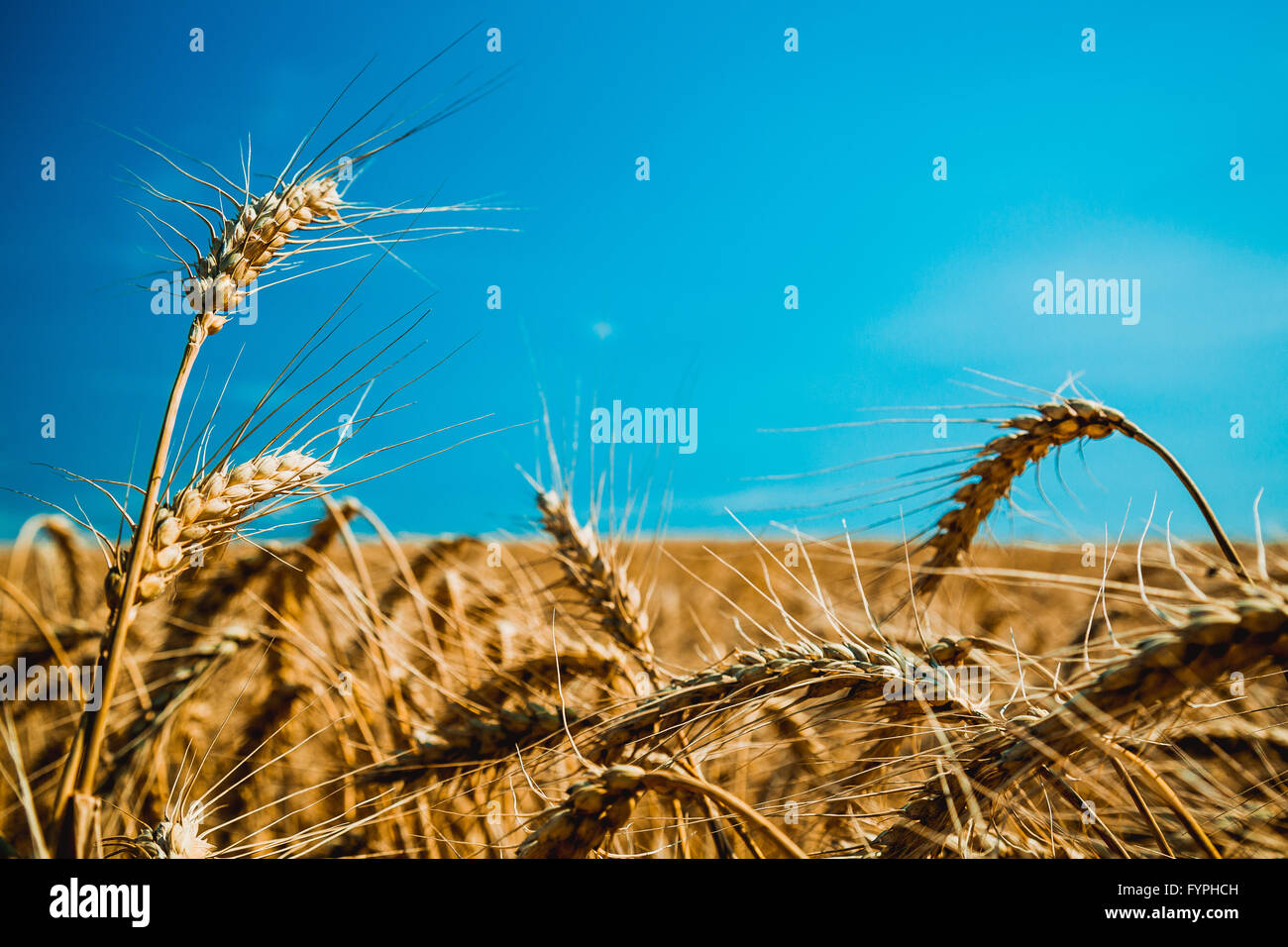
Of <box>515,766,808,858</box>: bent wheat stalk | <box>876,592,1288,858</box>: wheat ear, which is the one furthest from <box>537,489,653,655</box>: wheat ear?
<box>876,592,1288,858</box>: wheat ear

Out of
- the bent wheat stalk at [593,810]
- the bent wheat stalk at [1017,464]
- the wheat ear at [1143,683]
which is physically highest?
the bent wheat stalk at [1017,464]

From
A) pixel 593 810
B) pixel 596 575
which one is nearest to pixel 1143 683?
pixel 593 810

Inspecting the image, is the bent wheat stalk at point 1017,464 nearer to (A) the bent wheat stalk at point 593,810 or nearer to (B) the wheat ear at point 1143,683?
(B) the wheat ear at point 1143,683

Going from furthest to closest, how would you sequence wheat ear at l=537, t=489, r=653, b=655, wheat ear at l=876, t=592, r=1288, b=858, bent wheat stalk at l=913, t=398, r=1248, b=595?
1. wheat ear at l=537, t=489, r=653, b=655
2. bent wheat stalk at l=913, t=398, r=1248, b=595
3. wheat ear at l=876, t=592, r=1288, b=858

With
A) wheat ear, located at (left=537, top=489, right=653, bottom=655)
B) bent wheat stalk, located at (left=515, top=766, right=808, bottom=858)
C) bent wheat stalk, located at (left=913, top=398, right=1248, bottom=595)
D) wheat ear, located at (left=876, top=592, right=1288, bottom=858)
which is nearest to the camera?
wheat ear, located at (left=876, top=592, right=1288, bottom=858)

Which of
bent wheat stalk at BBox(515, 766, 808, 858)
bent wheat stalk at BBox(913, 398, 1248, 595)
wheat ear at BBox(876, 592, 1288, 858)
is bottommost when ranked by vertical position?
bent wheat stalk at BBox(515, 766, 808, 858)

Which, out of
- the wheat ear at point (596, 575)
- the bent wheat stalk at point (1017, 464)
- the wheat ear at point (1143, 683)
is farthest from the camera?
the wheat ear at point (596, 575)

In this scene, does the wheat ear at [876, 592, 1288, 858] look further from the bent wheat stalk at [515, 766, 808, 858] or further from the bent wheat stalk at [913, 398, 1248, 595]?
the bent wheat stalk at [913, 398, 1248, 595]

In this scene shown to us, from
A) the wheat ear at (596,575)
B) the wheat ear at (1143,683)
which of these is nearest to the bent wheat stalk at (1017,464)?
the wheat ear at (1143,683)

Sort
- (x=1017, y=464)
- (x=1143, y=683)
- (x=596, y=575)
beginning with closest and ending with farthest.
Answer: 1. (x=1143, y=683)
2. (x=1017, y=464)
3. (x=596, y=575)

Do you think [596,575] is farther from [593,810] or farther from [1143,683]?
[1143,683]

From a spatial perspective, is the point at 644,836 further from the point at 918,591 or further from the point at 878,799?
the point at 918,591

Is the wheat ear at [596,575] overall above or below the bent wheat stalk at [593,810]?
above

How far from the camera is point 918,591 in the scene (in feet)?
5.24
